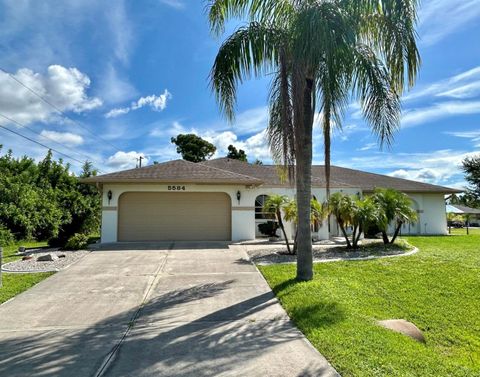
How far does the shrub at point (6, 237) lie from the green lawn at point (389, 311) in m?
13.2

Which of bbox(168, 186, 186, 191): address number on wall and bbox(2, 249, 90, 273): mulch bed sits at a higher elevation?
bbox(168, 186, 186, 191): address number on wall

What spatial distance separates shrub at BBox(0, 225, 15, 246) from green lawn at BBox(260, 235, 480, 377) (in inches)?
519

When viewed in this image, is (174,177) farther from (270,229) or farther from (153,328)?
(153,328)

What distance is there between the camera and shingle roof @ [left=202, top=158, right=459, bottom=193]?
21656mm

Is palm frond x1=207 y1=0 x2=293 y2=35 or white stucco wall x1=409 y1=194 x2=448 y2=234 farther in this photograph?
white stucco wall x1=409 y1=194 x2=448 y2=234

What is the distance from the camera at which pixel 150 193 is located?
52.4 ft

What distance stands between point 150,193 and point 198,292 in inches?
374

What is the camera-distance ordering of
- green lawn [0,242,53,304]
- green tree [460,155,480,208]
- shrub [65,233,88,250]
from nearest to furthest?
green lawn [0,242,53,304] → shrub [65,233,88,250] → green tree [460,155,480,208]

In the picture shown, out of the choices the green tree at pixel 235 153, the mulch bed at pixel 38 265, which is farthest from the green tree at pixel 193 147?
the mulch bed at pixel 38 265

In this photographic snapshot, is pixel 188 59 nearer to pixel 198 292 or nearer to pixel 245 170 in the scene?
pixel 198 292

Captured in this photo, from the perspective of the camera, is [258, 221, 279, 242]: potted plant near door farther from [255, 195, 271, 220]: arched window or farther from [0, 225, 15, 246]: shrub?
[0, 225, 15, 246]: shrub

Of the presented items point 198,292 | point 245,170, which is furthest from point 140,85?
point 198,292

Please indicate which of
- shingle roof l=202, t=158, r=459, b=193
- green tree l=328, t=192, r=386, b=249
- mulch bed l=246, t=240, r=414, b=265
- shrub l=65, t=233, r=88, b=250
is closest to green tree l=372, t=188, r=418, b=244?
green tree l=328, t=192, r=386, b=249

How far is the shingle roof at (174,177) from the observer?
15.3 m
